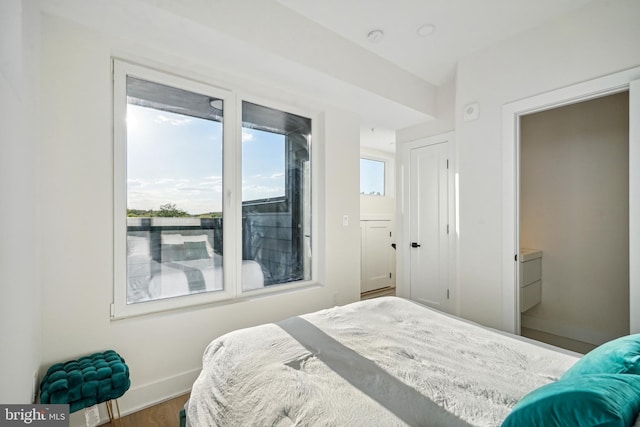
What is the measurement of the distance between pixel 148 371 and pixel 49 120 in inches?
66.0

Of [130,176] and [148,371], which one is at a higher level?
[130,176]

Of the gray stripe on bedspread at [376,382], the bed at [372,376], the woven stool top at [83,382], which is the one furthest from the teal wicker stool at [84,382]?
the gray stripe on bedspread at [376,382]

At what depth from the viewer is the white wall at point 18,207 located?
91cm

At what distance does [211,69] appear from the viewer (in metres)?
2.28

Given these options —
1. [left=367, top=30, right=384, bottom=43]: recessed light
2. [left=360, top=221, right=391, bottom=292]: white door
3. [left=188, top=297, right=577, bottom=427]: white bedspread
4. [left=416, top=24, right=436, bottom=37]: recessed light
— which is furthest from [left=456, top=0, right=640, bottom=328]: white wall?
[left=360, top=221, right=391, bottom=292]: white door

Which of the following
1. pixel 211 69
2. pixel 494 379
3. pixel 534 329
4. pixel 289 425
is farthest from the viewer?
pixel 534 329

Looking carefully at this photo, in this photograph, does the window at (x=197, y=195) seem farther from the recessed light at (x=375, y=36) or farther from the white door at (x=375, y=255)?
the white door at (x=375, y=255)

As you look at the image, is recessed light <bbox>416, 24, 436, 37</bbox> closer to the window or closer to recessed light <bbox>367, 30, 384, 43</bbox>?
recessed light <bbox>367, 30, 384, 43</bbox>

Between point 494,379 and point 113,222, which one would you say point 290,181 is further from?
point 494,379

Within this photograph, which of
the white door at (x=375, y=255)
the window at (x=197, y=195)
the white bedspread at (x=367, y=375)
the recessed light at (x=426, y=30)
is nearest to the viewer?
the white bedspread at (x=367, y=375)

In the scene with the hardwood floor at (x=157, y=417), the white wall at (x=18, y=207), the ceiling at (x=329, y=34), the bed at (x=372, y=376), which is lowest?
the hardwood floor at (x=157, y=417)

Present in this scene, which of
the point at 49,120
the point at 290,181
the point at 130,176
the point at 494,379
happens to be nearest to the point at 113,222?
the point at 130,176

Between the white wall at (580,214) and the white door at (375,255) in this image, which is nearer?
the white wall at (580,214)

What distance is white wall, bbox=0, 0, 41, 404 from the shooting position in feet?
2.98
